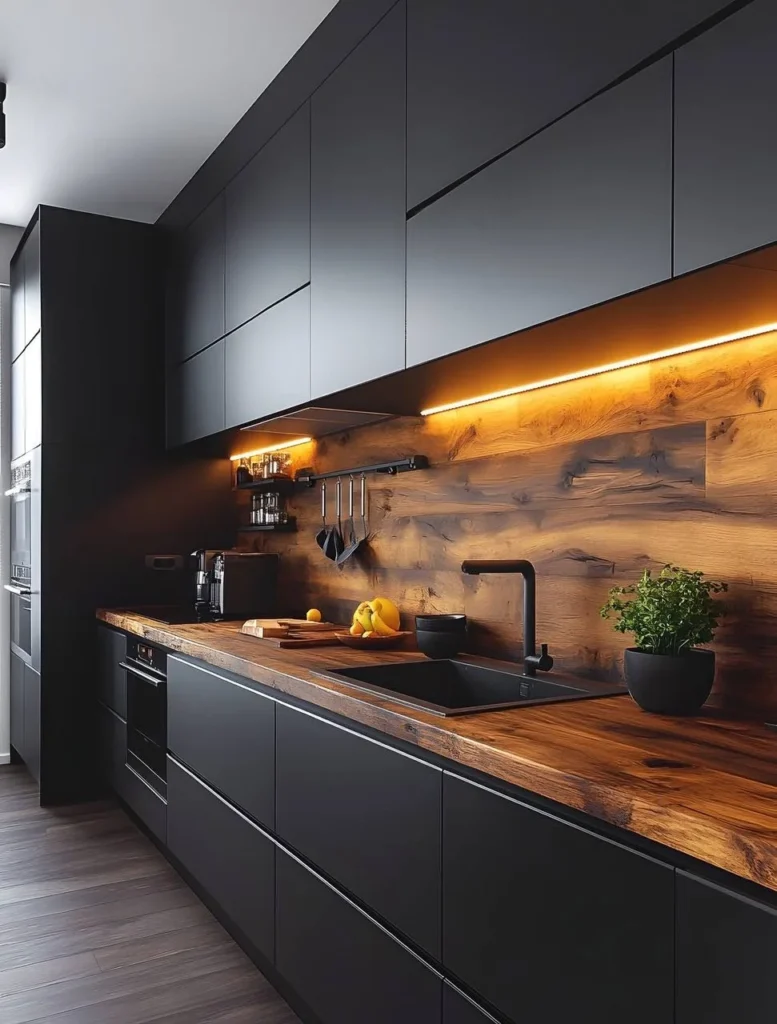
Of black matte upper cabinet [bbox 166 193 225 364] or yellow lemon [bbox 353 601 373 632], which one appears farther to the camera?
black matte upper cabinet [bbox 166 193 225 364]

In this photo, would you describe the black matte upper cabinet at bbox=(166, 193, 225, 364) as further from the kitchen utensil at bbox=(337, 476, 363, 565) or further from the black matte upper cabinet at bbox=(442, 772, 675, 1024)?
the black matte upper cabinet at bbox=(442, 772, 675, 1024)

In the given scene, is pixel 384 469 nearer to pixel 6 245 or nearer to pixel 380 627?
pixel 380 627

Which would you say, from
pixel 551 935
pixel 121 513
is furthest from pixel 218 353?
pixel 551 935

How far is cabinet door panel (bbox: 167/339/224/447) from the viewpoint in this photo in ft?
11.2

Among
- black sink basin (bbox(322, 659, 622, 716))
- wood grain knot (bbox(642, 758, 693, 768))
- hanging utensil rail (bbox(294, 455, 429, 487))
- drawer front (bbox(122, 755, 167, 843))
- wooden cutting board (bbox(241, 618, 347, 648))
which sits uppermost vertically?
hanging utensil rail (bbox(294, 455, 429, 487))

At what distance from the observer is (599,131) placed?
1499 millimetres

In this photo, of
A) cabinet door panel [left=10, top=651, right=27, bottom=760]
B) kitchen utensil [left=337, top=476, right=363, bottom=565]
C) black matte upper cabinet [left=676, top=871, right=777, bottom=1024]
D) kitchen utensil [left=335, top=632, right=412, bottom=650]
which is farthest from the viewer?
cabinet door panel [left=10, top=651, right=27, bottom=760]

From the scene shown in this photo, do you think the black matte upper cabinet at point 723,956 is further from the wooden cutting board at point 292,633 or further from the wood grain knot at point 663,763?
the wooden cutting board at point 292,633

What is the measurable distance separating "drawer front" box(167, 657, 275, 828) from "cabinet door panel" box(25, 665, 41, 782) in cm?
126

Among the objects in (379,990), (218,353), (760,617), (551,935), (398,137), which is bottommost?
(379,990)

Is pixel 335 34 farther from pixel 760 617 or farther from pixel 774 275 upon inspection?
pixel 760 617

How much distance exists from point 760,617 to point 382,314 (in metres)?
1.13

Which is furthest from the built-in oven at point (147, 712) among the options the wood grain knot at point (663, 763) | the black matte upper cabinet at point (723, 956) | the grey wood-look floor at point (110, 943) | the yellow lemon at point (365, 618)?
the black matte upper cabinet at point (723, 956)

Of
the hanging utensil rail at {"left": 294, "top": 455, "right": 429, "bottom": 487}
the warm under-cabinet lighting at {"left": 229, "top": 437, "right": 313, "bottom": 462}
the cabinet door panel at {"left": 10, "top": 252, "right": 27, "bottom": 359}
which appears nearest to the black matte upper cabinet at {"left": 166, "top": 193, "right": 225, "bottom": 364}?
the warm under-cabinet lighting at {"left": 229, "top": 437, "right": 313, "bottom": 462}
